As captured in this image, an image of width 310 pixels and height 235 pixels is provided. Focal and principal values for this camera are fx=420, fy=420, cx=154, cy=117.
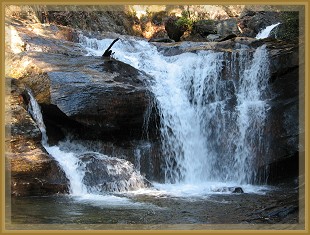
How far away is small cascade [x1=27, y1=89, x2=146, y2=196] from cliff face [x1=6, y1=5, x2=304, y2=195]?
13.4 inches

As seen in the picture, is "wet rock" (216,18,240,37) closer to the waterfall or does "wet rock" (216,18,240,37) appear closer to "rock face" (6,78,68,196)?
the waterfall

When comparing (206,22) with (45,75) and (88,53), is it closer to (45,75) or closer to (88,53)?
(88,53)

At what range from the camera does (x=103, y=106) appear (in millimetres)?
11766

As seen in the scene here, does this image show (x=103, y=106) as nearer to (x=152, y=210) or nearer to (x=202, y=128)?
(x=202, y=128)

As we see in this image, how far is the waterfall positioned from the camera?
509 inches

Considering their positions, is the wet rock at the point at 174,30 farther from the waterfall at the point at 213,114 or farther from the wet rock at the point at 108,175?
the wet rock at the point at 108,175

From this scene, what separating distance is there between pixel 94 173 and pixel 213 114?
16.2ft

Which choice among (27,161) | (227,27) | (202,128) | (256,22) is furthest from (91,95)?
(256,22)

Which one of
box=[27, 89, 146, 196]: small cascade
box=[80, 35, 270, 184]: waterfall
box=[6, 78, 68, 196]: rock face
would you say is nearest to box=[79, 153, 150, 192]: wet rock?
box=[27, 89, 146, 196]: small cascade

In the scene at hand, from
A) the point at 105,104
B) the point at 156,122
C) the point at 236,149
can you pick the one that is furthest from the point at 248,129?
the point at 105,104

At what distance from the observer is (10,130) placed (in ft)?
33.2

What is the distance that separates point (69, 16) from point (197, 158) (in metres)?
12.6

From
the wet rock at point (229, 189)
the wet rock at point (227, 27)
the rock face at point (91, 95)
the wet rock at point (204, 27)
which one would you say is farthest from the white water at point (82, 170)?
the wet rock at point (204, 27)

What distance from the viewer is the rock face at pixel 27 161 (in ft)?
30.4
